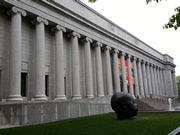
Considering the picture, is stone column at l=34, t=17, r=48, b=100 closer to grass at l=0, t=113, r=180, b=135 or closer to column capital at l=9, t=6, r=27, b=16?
column capital at l=9, t=6, r=27, b=16

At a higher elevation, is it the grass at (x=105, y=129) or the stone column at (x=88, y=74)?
the stone column at (x=88, y=74)

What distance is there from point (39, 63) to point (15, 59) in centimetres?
325

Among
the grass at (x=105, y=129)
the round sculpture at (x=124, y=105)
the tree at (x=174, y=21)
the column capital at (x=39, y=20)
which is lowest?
the grass at (x=105, y=129)

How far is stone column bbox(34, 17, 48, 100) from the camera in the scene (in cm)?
2295

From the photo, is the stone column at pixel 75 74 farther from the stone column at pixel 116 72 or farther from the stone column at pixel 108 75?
the stone column at pixel 116 72

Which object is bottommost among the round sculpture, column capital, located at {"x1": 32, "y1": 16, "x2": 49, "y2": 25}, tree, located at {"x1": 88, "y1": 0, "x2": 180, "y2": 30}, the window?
the round sculpture

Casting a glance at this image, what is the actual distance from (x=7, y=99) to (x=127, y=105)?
43.0 feet

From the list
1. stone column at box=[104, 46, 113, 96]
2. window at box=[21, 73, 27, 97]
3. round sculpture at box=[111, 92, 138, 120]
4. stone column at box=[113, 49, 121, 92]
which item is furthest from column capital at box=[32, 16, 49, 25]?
stone column at box=[113, 49, 121, 92]

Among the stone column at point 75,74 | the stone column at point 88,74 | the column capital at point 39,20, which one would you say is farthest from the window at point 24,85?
the stone column at point 88,74

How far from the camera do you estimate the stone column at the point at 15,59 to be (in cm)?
2049

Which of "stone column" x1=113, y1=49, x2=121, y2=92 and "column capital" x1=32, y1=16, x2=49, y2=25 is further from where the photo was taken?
"stone column" x1=113, y1=49, x2=121, y2=92

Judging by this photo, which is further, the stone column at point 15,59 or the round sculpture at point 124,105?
the stone column at point 15,59

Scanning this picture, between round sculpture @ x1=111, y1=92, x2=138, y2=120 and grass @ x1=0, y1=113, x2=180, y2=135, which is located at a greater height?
round sculpture @ x1=111, y1=92, x2=138, y2=120

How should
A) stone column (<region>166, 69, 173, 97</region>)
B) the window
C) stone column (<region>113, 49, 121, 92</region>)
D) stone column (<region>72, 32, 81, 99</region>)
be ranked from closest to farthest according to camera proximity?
the window → stone column (<region>72, 32, 81, 99</region>) → stone column (<region>113, 49, 121, 92</region>) → stone column (<region>166, 69, 173, 97</region>)
